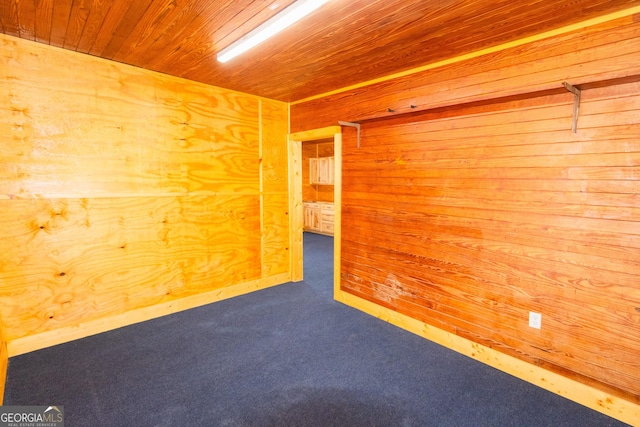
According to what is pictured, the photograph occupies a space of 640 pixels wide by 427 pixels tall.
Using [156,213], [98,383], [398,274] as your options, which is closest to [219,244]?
[156,213]

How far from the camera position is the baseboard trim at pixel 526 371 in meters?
1.88

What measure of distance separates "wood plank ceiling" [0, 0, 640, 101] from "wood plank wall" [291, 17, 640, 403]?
10.4 inches

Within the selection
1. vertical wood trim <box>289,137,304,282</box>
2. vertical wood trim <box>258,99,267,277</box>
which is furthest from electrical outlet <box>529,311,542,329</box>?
vertical wood trim <box>258,99,267,277</box>

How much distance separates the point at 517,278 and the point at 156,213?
10.5ft

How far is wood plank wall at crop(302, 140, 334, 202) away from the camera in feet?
27.3

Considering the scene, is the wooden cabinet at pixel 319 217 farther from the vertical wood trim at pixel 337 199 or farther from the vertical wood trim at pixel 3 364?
the vertical wood trim at pixel 3 364

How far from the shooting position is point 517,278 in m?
2.25

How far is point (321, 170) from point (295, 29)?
6018mm

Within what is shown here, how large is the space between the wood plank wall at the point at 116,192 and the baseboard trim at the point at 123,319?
1 centimetres

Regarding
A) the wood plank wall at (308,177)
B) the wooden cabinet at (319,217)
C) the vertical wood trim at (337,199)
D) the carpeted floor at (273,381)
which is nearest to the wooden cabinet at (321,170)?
the wood plank wall at (308,177)

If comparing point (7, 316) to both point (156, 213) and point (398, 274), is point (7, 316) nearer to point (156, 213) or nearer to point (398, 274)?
point (156, 213)

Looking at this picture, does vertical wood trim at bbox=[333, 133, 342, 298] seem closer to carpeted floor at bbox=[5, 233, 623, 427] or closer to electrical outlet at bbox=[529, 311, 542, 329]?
carpeted floor at bbox=[5, 233, 623, 427]

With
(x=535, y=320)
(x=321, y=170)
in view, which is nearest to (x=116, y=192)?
(x=535, y=320)

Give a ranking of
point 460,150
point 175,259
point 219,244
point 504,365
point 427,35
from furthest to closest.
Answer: point 219,244 < point 175,259 < point 460,150 < point 504,365 < point 427,35
